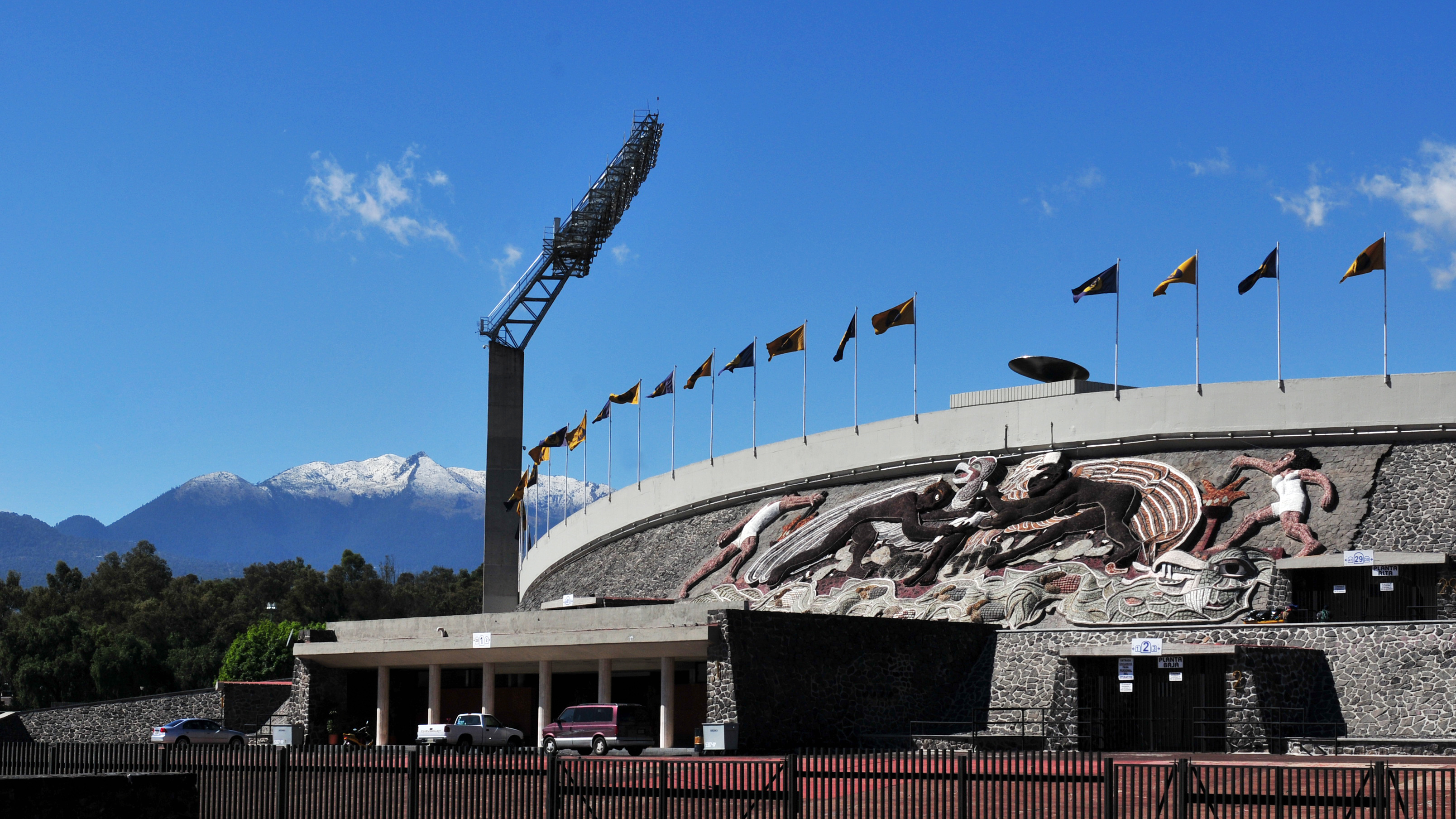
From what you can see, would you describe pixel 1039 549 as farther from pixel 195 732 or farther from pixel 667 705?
pixel 195 732

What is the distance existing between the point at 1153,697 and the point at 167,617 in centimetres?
8774

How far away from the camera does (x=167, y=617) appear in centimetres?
10569

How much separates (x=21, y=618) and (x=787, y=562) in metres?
70.7

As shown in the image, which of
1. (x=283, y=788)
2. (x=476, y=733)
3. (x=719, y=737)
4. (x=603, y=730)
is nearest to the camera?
(x=283, y=788)

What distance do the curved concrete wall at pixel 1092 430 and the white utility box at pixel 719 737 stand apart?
2261 centimetres

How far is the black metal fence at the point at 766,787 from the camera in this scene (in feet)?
60.0

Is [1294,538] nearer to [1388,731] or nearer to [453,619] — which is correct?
[1388,731]

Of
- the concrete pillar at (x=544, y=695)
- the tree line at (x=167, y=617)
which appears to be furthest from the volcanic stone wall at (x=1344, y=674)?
the tree line at (x=167, y=617)

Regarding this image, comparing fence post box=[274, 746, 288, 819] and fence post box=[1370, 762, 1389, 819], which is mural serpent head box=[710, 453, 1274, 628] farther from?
fence post box=[274, 746, 288, 819]

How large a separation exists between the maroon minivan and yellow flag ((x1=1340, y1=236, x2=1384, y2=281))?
25.4m

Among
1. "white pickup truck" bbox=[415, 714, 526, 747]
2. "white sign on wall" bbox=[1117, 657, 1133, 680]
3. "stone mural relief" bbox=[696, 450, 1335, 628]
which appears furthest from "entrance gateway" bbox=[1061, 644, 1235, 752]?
"white pickup truck" bbox=[415, 714, 526, 747]

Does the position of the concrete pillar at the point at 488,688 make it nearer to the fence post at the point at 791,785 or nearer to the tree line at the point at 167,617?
the fence post at the point at 791,785

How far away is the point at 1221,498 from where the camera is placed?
148ft

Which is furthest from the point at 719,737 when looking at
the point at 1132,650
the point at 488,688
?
the point at 488,688
